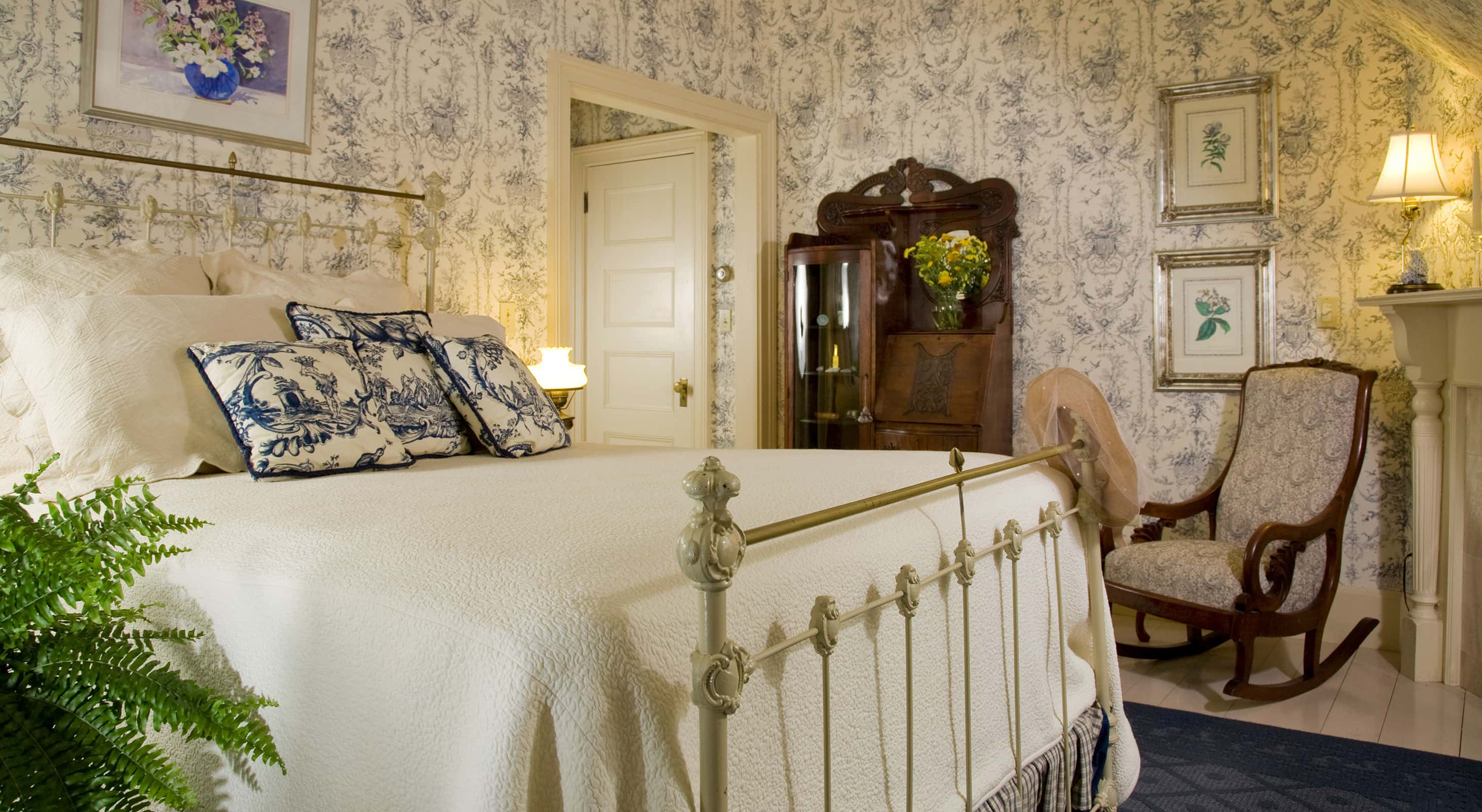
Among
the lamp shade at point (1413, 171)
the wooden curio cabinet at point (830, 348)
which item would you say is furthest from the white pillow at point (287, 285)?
the lamp shade at point (1413, 171)

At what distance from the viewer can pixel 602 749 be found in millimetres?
987

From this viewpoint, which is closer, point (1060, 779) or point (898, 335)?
point (1060, 779)

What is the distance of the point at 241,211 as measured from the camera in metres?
2.84

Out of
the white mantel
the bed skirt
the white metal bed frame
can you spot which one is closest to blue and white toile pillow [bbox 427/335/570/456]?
the white metal bed frame

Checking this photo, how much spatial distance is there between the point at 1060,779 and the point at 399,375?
5.56ft

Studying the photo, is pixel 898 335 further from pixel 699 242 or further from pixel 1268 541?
pixel 1268 541

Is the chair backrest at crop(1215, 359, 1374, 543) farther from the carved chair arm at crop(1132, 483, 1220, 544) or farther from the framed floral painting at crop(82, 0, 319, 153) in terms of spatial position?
the framed floral painting at crop(82, 0, 319, 153)

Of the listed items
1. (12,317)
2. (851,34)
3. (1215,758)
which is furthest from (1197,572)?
(12,317)

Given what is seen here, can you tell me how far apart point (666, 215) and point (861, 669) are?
383cm

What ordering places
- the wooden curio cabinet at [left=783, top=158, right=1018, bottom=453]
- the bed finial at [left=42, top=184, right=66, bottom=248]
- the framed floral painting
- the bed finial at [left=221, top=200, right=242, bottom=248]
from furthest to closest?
the wooden curio cabinet at [left=783, top=158, right=1018, bottom=453]
the bed finial at [left=221, top=200, right=242, bottom=248]
the framed floral painting
the bed finial at [left=42, top=184, right=66, bottom=248]

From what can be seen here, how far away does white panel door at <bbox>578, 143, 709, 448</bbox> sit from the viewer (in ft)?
16.3

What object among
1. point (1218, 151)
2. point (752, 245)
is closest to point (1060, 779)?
point (1218, 151)

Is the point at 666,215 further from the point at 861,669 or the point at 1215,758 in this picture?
the point at 861,669

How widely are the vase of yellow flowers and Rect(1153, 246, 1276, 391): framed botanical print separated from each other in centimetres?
68
